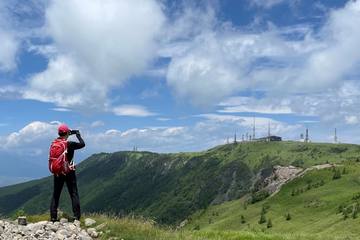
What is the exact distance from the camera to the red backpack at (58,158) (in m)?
20.6

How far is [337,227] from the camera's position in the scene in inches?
1779

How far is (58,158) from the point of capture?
67.7 feet

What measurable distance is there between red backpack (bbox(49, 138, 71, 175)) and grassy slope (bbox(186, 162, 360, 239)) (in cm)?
2695

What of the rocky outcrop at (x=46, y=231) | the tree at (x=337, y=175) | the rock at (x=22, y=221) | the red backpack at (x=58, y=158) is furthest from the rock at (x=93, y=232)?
the tree at (x=337, y=175)

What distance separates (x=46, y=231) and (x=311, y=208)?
1938 inches

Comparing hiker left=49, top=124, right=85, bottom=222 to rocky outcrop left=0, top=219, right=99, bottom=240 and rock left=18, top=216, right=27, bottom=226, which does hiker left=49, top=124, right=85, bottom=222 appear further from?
rock left=18, top=216, right=27, bottom=226

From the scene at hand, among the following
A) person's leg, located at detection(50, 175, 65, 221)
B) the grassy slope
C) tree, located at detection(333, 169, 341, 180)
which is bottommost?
the grassy slope

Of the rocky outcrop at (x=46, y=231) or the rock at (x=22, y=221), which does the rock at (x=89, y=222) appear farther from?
the rock at (x=22, y=221)

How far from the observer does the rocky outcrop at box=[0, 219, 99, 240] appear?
20125mm

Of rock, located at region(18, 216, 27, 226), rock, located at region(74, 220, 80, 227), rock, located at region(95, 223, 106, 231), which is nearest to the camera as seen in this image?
rock, located at region(74, 220, 80, 227)

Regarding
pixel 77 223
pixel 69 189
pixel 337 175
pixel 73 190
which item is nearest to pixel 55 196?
pixel 69 189

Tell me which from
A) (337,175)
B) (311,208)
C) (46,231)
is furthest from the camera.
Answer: (337,175)

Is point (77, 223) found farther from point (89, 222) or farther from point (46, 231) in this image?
point (46, 231)

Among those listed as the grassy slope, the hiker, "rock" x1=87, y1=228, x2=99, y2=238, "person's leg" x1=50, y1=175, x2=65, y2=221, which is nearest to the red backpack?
the hiker
